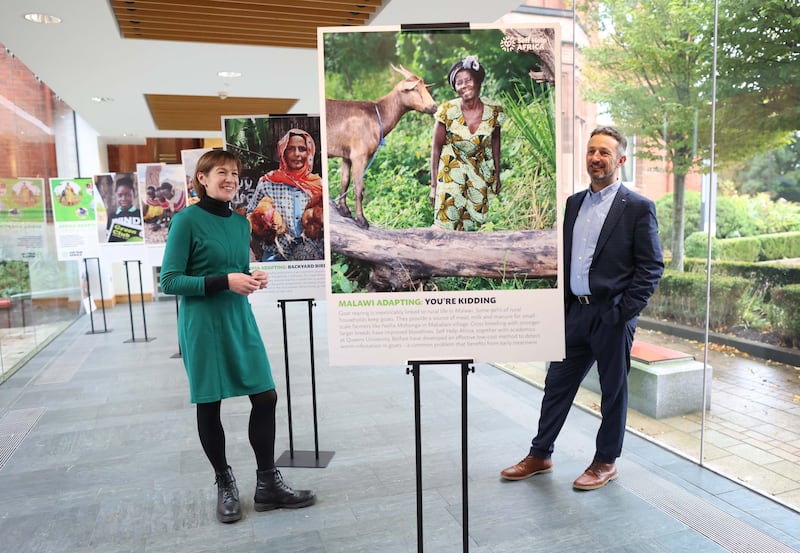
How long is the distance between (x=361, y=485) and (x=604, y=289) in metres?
1.56

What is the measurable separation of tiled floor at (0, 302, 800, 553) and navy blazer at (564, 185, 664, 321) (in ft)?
3.16

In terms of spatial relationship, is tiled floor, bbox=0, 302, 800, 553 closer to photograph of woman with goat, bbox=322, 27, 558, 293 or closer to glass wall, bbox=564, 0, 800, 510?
glass wall, bbox=564, 0, 800, 510

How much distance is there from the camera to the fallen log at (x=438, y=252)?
1575 mm

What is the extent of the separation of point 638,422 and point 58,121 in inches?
332

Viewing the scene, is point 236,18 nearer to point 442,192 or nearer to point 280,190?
point 280,190

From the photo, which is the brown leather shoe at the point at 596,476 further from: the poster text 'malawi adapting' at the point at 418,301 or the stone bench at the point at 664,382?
the poster text 'malawi adapting' at the point at 418,301

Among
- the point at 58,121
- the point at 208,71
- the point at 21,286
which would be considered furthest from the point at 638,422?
the point at 58,121

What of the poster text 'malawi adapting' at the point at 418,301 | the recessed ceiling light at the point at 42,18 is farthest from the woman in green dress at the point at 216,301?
the recessed ceiling light at the point at 42,18

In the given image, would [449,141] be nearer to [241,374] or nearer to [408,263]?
[408,263]

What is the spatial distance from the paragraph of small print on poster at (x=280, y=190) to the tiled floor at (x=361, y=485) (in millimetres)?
1100

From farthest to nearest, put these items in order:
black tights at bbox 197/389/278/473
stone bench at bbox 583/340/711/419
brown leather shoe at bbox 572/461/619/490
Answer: stone bench at bbox 583/340/711/419
brown leather shoe at bbox 572/461/619/490
black tights at bbox 197/389/278/473

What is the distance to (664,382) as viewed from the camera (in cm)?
327

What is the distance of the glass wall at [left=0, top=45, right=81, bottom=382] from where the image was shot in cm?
573

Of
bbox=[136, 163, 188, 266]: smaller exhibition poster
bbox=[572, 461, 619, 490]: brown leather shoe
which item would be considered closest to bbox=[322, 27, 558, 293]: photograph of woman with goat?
bbox=[572, 461, 619, 490]: brown leather shoe
